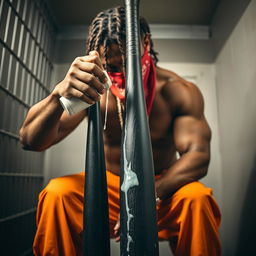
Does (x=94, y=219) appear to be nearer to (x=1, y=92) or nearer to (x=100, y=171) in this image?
(x=100, y=171)

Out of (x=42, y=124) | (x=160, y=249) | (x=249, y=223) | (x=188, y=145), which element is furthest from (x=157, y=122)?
(x=160, y=249)

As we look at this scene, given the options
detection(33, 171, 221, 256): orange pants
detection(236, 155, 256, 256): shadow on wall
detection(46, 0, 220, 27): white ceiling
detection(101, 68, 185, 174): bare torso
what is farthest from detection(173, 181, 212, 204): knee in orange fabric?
detection(46, 0, 220, 27): white ceiling

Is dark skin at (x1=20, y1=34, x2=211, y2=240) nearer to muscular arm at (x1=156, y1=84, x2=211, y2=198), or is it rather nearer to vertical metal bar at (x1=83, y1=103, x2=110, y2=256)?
muscular arm at (x1=156, y1=84, x2=211, y2=198)

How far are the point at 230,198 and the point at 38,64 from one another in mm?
1260

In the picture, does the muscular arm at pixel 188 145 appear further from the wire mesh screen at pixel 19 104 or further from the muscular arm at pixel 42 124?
the wire mesh screen at pixel 19 104

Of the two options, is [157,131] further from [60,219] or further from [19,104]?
[19,104]

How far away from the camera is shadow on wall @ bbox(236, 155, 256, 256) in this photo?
96 centimetres

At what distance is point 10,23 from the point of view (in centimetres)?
98

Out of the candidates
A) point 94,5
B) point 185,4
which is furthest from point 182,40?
point 94,5

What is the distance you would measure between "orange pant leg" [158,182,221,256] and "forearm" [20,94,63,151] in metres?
0.42

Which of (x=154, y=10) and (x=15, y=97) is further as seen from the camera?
(x=154, y=10)

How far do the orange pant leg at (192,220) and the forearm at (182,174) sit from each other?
2 cm

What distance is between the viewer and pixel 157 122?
94cm

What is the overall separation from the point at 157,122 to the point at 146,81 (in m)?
0.22
